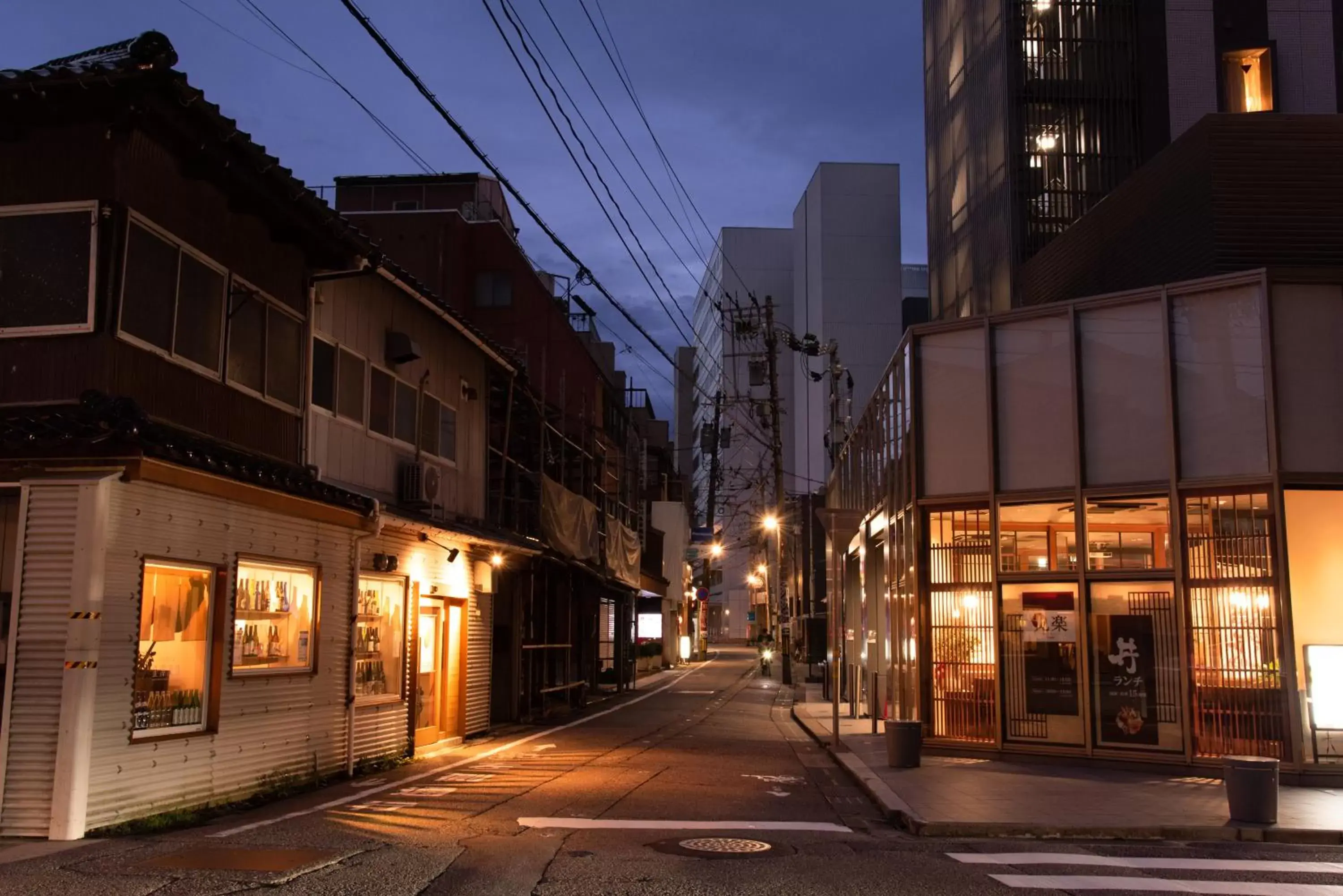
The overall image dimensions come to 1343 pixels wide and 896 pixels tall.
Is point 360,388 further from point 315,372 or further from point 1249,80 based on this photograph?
point 1249,80

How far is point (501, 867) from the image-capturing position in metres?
8.74

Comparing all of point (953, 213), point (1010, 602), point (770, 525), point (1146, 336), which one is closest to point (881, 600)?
point (1010, 602)

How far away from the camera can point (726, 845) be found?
999cm

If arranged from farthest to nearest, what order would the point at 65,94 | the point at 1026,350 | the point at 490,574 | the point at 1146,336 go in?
the point at 490,574, the point at 1026,350, the point at 1146,336, the point at 65,94

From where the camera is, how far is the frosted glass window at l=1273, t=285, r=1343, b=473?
15258 millimetres

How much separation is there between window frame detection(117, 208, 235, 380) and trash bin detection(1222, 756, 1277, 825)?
1152 centimetres

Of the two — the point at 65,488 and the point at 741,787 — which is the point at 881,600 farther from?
the point at 65,488

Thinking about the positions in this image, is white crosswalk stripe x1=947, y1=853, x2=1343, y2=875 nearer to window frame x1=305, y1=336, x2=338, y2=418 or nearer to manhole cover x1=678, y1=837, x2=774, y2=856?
manhole cover x1=678, y1=837, x2=774, y2=856

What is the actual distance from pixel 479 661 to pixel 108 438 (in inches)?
451

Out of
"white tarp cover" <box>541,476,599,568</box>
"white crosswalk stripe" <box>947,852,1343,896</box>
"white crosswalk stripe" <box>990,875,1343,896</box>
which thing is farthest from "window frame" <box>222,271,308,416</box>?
"white tarp cover" <box>541,476,599,568</box>

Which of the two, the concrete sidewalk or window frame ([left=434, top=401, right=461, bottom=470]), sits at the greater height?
window frame ([left=434, top=401, right=461, bottom=470])

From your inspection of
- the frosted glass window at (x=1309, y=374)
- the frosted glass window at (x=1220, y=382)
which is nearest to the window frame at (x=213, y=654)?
the frosted glass window at (x=1220, y=382)

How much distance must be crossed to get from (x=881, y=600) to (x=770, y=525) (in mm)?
23518

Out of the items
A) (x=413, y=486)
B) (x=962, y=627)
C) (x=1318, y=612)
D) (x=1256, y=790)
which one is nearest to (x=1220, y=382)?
(x=1318, y=612)
